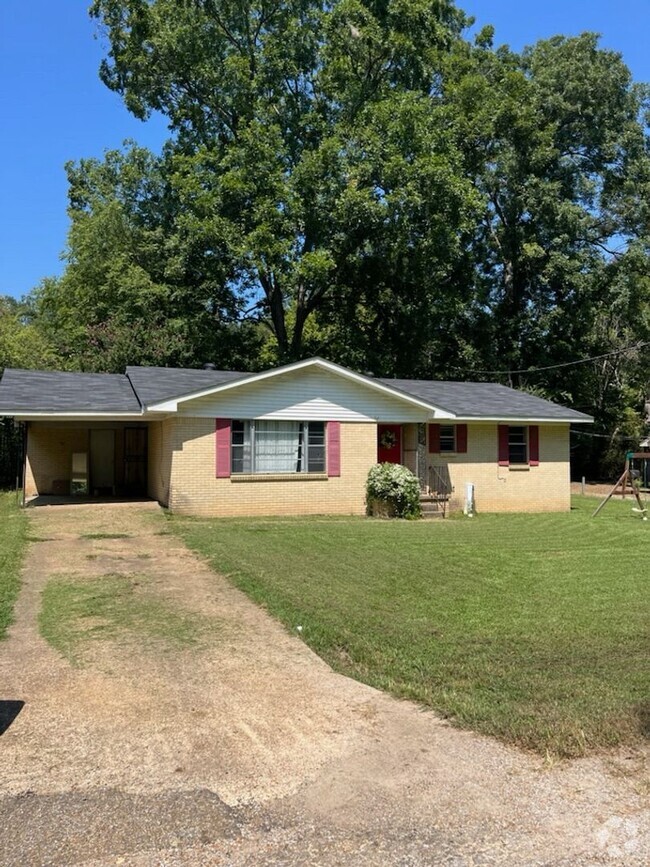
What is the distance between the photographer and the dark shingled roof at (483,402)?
1933 centimetres

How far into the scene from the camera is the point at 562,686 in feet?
15.8

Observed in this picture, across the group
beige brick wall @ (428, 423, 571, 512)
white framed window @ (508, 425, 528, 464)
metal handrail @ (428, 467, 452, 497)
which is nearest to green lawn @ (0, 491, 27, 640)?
metal handrail @ (428, 467, 452, 497)

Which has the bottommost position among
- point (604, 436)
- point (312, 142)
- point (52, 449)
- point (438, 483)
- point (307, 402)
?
point (438, 483)

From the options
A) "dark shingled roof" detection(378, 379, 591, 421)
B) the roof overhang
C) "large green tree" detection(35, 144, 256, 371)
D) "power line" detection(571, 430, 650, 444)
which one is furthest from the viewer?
"power line" detection(571, 430, 650, 444)

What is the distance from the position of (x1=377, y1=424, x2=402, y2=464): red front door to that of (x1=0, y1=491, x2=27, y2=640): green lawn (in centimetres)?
960

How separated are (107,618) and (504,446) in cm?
1513

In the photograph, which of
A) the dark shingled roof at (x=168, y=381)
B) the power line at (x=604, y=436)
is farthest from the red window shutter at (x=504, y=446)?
the power line at (x=604, y=436)

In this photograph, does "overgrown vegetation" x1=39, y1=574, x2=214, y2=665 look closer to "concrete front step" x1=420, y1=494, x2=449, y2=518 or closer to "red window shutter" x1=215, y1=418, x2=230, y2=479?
"red window shutter" x1=215, y1=418, x2=230, y2=479

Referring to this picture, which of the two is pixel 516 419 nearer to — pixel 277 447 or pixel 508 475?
pixel 508 475

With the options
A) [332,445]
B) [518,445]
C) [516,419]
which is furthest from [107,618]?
[518,445]

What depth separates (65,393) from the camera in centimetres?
1708

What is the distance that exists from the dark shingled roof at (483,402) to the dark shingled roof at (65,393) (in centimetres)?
718

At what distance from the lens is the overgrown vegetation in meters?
5.98

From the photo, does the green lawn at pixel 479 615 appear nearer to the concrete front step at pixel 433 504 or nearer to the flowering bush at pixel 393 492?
the flowering bush at pixel 393 492
